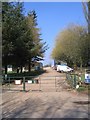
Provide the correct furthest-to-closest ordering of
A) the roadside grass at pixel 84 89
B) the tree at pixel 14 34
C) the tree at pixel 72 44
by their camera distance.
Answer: the tree at pixel 72 44 → the tree at pixel 14 34 → the roadside grass at pixel 84 89

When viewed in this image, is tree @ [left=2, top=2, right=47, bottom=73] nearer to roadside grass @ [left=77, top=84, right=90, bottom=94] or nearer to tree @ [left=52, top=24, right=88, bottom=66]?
tree @ [left=52, top=24, right=88, bottom=66]

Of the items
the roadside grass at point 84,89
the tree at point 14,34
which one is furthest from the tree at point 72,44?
the roadside grass at point 84,89

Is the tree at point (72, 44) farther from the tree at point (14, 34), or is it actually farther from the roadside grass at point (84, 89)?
the roadside grass at point (84, 89)

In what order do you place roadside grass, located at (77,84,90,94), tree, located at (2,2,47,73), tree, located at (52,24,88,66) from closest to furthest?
roadside grass, located at (77,84,90,94)
tree, located at (2,2,47,73)
tree, located at (52,24,88,66)

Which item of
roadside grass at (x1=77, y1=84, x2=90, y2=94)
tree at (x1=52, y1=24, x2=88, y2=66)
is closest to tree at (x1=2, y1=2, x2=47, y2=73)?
tree at (x1=52, y1=24, x2=88, y2=66)

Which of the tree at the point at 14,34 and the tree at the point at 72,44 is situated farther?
the tree at the point at 72,44

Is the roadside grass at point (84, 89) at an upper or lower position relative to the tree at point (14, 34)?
lower

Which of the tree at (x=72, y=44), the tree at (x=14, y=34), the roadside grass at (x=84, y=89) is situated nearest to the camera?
the roadside grass at (x=84, y=89)

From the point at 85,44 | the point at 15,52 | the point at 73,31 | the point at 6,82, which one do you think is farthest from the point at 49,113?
the point at 73,31

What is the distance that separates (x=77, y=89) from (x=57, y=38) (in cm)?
6723

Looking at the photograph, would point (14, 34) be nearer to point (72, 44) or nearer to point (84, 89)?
point (84, 89)

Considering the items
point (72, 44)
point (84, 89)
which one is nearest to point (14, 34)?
point (84, 89)

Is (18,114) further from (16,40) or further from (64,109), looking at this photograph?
(16,40)

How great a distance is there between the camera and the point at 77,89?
31797 mm
